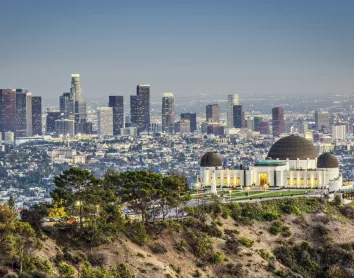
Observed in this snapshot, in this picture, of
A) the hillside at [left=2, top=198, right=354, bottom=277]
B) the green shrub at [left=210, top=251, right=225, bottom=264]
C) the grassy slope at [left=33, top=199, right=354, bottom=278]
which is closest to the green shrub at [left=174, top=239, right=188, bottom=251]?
the hillside at [left=2, top=198, right=354, bottom=277]

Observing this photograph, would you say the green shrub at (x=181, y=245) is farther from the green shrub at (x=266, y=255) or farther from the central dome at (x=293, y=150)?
the central dome at (x=293, y=150)

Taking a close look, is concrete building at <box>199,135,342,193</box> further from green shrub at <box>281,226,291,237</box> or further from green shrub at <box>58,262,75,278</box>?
green shrub at <box>58,262,75,278</box>

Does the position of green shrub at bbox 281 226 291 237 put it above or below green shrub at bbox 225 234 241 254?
above

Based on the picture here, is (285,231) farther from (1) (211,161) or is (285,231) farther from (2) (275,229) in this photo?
(1) (211,161)

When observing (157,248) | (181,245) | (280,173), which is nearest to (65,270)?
(157,248)

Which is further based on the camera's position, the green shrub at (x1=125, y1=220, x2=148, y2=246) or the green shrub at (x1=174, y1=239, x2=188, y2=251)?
the green shrub at (x1=174, y1=239, x2=188, y2=251)

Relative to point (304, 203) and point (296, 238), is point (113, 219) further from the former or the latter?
point (304, 203)
